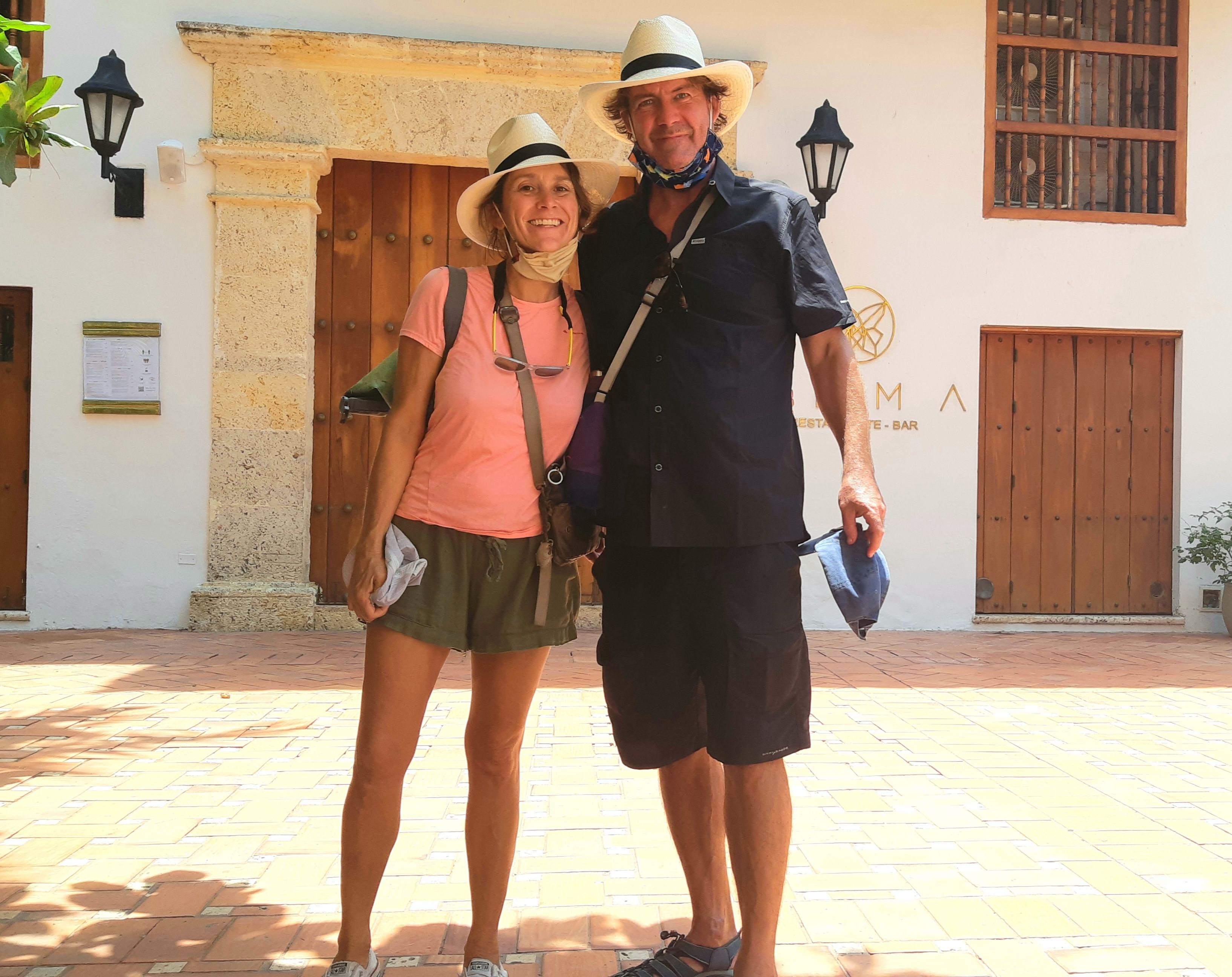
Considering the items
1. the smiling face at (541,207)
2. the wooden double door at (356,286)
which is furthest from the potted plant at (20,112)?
the wooden double door at (356,286)

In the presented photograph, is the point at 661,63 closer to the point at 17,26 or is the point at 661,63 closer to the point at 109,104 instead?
the point at 17,26

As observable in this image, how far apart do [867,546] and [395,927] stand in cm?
144

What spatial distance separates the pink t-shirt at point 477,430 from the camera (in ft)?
7.61

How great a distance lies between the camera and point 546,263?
7.98 feet

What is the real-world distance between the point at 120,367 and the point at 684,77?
6029mm

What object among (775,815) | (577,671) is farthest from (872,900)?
(577,671)

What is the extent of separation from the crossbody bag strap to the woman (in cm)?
7

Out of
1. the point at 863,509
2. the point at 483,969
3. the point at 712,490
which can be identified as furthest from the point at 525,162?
the point at 483,969

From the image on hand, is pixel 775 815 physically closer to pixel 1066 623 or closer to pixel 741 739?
pixel 741 739

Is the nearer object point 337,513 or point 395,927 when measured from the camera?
point 395,927

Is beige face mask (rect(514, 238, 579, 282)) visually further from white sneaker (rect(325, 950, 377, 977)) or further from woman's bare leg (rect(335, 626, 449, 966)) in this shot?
white sneaker (rect(325, 950, 377, 977))

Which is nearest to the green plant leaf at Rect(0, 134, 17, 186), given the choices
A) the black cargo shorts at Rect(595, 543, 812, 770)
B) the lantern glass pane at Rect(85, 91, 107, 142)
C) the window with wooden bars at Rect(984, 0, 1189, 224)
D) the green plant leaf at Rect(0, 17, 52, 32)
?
the green plant leaf at Rect(0, 17, 52, 32)

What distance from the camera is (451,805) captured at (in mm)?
3678

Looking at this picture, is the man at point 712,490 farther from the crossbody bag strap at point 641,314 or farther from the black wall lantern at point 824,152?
the black wall lantern at point 824,152
